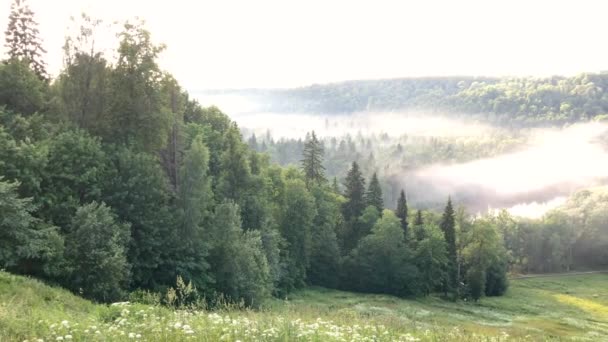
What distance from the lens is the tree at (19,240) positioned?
23.1 m

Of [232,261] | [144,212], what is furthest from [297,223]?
[144,212]

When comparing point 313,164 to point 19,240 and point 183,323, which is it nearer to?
point 19,240

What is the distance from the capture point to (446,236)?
88938 mm

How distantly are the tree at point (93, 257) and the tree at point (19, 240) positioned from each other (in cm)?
145

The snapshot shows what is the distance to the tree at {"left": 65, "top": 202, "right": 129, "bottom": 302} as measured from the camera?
26344 mm

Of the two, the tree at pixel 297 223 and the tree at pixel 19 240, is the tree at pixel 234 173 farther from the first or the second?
the tree at pixel 19 240

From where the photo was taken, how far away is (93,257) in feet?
88.0

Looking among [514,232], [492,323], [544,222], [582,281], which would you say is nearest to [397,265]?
[492,323]

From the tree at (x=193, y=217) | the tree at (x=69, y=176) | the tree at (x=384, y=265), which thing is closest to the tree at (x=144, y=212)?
the tree at (x=193, y=217)

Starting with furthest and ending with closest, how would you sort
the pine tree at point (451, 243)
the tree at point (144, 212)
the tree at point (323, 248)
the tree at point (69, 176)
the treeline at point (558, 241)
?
the treeline at point (558, 241)
the pine tree at point (451, 243)
the tree at point (323, 248)
the tree at point (144, 212)
the tree at point (69, 176)

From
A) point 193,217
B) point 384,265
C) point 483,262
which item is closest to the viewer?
point 193,217

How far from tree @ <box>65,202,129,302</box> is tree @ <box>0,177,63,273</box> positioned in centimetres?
145

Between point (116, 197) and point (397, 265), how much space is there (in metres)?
54.0

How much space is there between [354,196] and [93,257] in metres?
66.1
